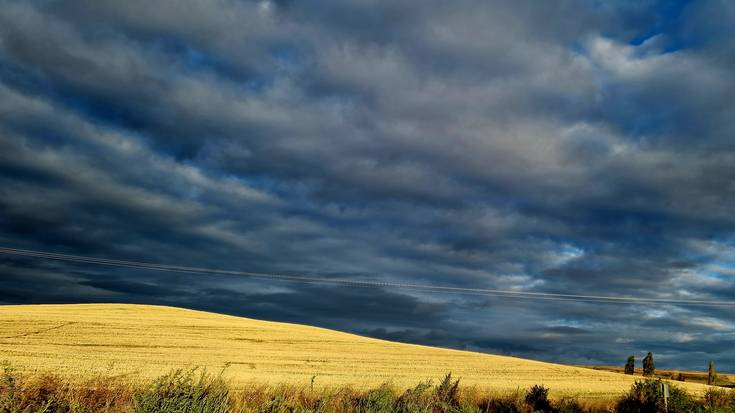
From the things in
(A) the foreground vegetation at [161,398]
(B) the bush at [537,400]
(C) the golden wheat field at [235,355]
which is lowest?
(C) the golden wheat field at [235,355]

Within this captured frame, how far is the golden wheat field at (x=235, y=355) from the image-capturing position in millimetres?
37375

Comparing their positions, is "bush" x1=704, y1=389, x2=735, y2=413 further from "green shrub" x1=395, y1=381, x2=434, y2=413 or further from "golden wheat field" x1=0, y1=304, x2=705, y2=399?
"green shrub" x1=395, y1=381, x2=434, y2=413

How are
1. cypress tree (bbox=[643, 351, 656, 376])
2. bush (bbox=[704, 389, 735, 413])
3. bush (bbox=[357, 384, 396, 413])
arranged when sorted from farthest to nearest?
1. cypress tree (bbox=[643, 351, 656, 376])
2. bush (bbox=[704, 389, 735, 413])
3. bush (bbox=[357, 384, 396, 413])

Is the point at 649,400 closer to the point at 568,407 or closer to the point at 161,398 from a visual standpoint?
the point at 568,407

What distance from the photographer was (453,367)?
51812 mm

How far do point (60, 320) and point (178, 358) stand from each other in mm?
23099

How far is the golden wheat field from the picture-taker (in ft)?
123

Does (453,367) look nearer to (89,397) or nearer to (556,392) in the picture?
(556,392)

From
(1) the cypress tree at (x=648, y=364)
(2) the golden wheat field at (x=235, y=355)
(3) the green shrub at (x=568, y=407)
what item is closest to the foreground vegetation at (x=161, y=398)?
(3) the green shrub at (x=568, y=407)

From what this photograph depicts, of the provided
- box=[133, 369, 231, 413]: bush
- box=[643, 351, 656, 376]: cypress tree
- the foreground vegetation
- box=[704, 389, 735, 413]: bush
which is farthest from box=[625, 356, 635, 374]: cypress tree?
box=[133, 369, 231, 413]: bush

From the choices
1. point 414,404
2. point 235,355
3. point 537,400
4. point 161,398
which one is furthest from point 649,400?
point 235,355

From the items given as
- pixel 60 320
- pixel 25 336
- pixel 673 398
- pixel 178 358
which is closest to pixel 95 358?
pixel 178 358

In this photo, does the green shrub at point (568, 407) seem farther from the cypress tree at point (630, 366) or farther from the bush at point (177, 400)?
the cypress tree at point (630, 366)

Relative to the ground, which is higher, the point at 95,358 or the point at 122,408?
the point at 122,408
